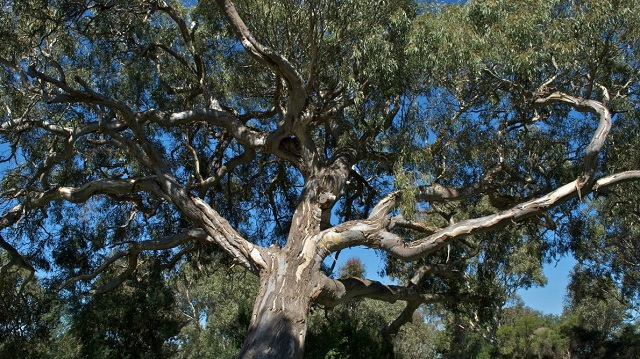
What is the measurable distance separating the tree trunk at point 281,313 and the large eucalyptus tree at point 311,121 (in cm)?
3

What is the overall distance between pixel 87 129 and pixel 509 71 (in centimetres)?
718

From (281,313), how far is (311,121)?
3730mm

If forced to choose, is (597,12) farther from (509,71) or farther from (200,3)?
(200,3)

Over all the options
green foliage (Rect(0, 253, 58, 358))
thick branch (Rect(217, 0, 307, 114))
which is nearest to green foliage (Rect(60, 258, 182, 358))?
green foliage (Rect(0, 253, 58, 358))

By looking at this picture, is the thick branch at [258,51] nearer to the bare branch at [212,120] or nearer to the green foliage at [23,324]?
the bare branch at [212,120]

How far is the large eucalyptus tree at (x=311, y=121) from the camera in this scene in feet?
30.7

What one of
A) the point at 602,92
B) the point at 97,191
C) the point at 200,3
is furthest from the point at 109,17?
the point at 602,92

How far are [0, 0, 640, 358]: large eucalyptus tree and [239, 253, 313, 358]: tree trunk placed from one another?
28 millimetres

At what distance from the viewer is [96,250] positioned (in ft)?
42.3

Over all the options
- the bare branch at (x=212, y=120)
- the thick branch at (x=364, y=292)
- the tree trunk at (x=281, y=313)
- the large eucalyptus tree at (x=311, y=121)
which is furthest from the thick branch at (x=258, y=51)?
the thick branch at (x=364, y=292)

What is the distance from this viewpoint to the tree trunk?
7812mm

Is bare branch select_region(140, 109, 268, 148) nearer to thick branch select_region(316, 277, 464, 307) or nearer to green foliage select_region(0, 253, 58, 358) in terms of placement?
thick branch select_region(316, 277, 464, 307)

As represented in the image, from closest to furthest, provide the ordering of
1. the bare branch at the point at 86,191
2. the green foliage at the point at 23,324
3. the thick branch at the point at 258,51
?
the thick branch at the point at 258,51 < the bare branch at the point at 86,191 < the green foliage at the point at 23,324

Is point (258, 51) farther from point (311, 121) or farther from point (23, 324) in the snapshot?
point (23, 324)
